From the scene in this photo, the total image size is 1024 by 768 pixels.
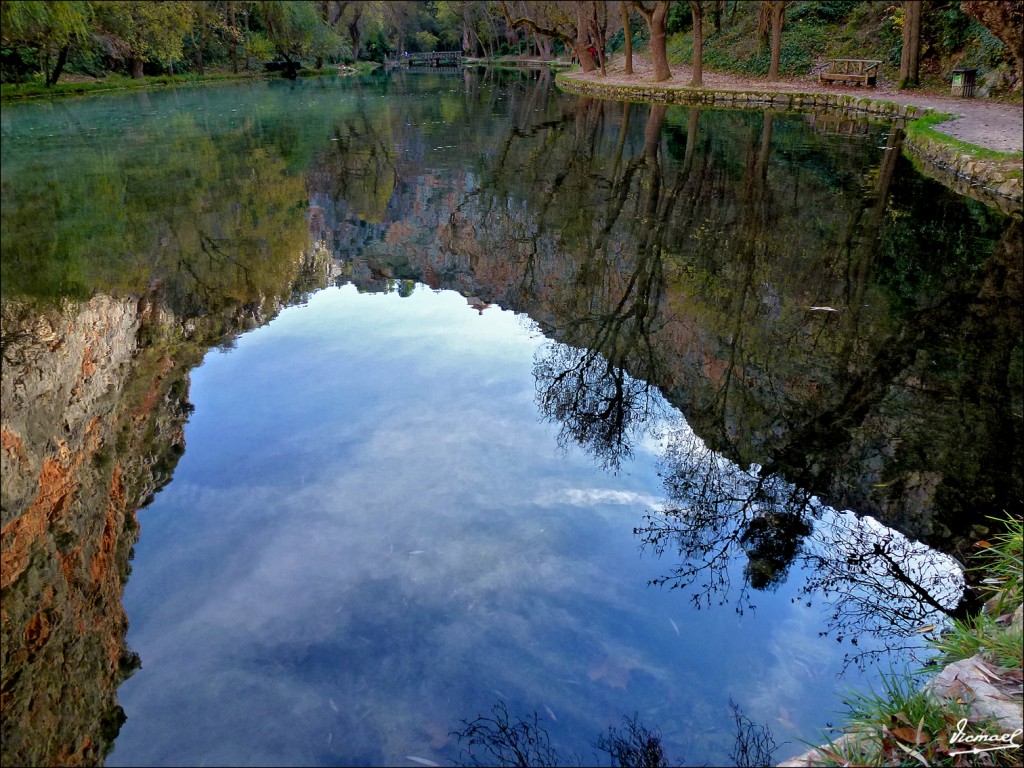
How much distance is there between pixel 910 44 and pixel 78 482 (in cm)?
2765

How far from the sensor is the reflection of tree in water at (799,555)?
160 inches

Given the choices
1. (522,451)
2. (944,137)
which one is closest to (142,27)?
(944,137)

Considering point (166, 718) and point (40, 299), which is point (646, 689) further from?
point (40, 299)

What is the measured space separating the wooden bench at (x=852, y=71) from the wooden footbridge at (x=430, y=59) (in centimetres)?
5468

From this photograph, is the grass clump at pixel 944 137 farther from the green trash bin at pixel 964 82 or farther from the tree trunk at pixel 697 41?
the tree trunk at pixel 697 41

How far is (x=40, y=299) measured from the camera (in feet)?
25.9

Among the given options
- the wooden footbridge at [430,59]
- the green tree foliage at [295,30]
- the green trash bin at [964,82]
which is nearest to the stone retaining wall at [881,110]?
the green trash bin at [964,82]

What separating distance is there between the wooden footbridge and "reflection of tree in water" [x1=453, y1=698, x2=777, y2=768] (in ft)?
271

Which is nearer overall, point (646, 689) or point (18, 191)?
point (646, 689)

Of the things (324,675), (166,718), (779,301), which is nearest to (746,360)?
(779,301)

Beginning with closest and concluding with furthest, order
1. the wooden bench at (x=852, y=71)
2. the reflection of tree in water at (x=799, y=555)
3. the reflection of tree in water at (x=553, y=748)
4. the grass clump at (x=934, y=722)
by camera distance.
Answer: the grass clump at (x=934, y=722)
the reflection of tree in water at (x=553, y=748)
the reflection of tree in water at (x=799, y=555)
the wooden bench at (x=852, y=71)

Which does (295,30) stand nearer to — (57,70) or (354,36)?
(354,36)

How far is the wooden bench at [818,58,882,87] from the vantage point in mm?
27547

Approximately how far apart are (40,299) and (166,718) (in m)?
6.33
